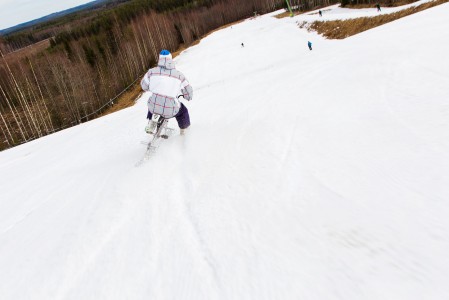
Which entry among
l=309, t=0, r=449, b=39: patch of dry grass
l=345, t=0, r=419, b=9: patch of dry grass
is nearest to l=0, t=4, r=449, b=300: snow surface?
l=309, t=0, r=449, b=39: patch of dry grass

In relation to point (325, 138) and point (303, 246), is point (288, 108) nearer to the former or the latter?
point (325, 138)

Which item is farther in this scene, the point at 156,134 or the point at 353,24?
the point at 353,24

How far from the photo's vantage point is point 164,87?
5215 mm

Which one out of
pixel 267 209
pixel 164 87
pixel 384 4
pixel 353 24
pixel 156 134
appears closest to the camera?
pixel 267 209

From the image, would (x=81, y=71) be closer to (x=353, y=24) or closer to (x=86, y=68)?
(x=86, y=68)

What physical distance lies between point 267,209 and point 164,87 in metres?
3.14

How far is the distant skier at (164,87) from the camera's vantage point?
5.13m

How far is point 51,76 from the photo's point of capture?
120 feet

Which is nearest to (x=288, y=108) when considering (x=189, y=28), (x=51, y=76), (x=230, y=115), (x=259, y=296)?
(x=230, y=115)

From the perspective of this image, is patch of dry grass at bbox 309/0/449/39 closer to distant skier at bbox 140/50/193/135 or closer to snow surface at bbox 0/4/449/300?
snow surface at bbox 0/4/449/300

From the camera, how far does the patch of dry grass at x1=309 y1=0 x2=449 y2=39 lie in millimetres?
24105

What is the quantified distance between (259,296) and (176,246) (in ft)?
3.29

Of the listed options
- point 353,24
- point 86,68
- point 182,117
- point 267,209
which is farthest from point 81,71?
point 267,209

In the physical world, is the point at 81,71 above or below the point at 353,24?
above
